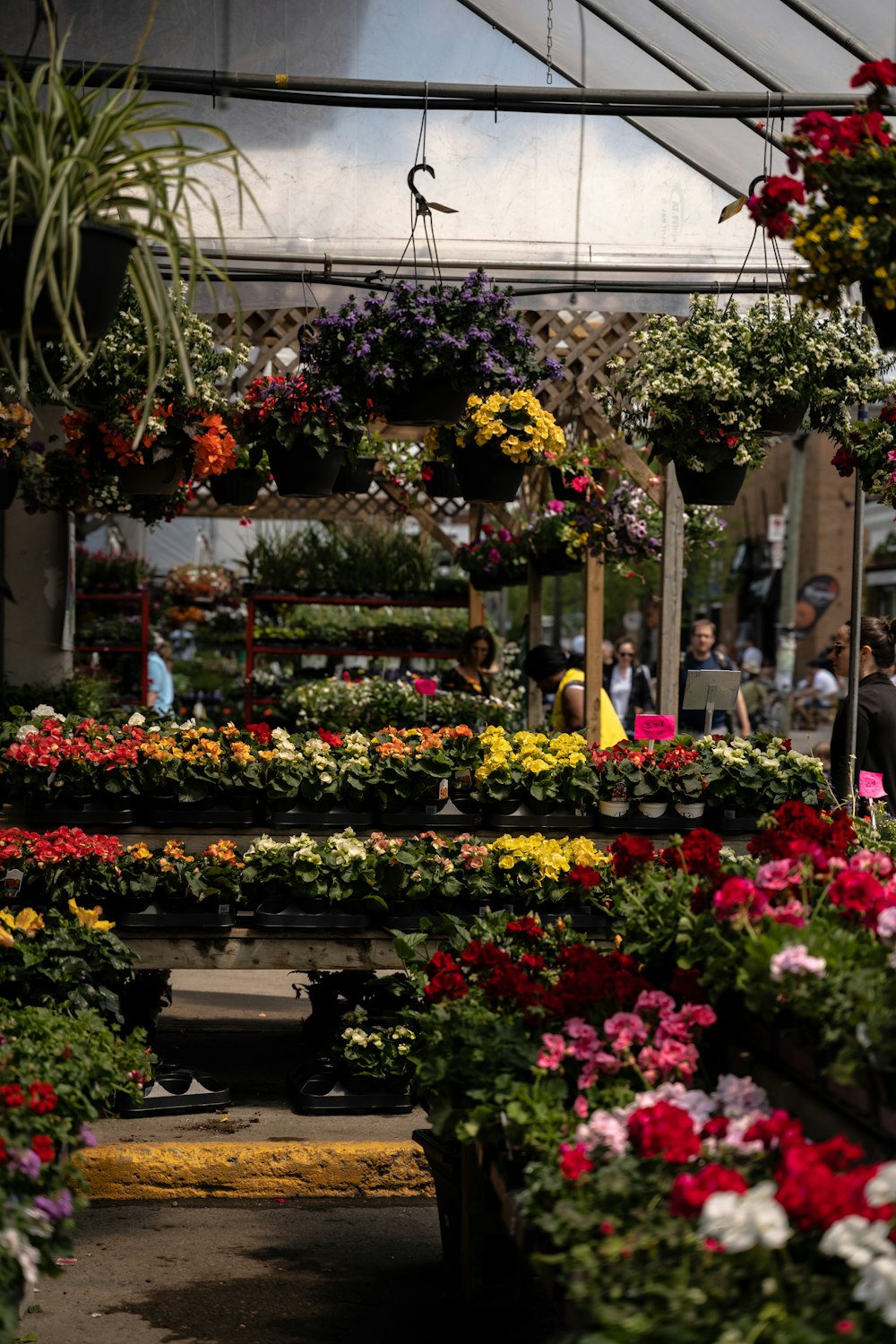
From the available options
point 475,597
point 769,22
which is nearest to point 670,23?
point 769,22

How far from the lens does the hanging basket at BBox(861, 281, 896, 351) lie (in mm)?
3117

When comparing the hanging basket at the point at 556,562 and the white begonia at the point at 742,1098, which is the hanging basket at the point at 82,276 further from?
the hanging basket at the point at 556,562

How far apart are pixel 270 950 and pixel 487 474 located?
1957 mm

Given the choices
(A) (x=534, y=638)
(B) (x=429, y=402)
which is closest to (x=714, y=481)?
(B) (x=429, y=402)

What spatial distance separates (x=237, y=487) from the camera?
26.8ft

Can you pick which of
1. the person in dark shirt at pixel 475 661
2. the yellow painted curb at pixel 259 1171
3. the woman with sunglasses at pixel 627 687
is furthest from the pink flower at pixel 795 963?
the woman with sunglasses at pixel 627 687

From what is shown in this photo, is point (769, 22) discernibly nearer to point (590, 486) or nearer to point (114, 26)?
point (114, 26)

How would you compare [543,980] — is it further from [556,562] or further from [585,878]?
[556,562]

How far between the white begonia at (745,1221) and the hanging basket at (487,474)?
3.85 meters

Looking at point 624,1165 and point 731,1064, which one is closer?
point 624,1165

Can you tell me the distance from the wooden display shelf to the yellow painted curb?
0.58 metres

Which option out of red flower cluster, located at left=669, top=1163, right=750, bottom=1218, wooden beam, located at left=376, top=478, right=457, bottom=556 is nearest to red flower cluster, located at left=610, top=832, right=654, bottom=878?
red flower cluster, located at left=669, top=1163, right=750, bottom=1218

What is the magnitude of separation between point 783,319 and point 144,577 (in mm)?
8135

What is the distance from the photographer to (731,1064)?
2.94m
